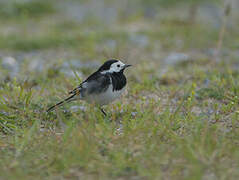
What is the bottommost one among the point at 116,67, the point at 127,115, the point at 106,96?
the point at 127,115

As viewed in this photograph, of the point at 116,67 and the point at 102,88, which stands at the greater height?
the point at 116,67

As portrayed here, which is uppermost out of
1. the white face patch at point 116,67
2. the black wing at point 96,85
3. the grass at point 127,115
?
the white face patch at point 116,67

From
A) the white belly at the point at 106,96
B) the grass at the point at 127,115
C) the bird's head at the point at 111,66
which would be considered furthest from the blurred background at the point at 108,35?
the white belly at the point at 106,96

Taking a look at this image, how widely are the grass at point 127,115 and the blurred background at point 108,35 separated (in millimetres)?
33

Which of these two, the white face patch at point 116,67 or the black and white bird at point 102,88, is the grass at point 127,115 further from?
the white face patch at point 116,67

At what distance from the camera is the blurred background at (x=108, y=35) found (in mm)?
6918

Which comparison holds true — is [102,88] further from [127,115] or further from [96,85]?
[127,115]

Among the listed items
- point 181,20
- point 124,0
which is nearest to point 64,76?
point 181,20

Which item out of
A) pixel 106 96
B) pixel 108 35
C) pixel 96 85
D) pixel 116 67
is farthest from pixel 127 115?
pixel 108 35

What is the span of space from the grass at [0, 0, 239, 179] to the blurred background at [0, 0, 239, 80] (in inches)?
1.3

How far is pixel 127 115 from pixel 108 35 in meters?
4.32

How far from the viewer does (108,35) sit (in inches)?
323

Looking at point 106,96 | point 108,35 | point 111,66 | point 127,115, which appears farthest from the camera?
point 108,35

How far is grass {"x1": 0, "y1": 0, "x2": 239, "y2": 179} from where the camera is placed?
116 inches
